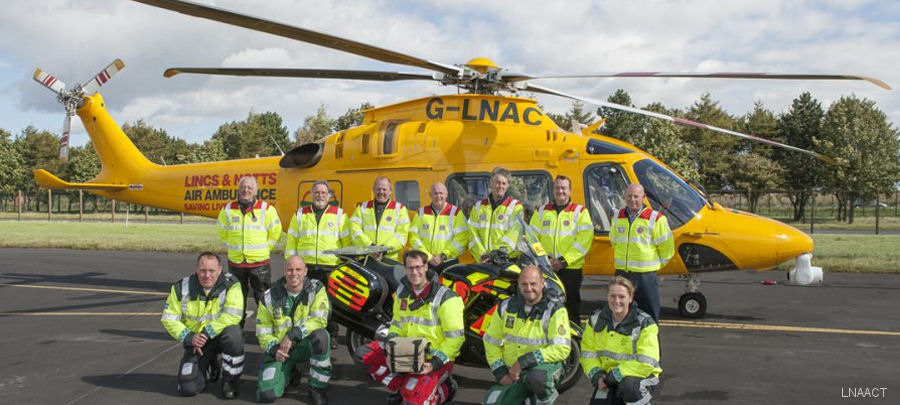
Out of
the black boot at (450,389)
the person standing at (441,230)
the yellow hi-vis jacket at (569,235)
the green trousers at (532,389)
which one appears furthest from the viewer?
the person standing at (441,230)

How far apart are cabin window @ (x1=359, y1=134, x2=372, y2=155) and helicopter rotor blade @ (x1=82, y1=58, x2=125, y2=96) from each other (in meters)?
6.34

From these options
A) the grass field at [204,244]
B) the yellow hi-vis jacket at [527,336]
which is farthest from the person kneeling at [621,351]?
the grass field at [204,244]

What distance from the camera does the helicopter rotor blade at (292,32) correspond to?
609cm

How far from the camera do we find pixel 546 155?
8.44m

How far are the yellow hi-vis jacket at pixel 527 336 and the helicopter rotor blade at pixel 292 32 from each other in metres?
3.84

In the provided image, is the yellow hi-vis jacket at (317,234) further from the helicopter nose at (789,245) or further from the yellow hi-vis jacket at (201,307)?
the helicopter nose at (789,245)

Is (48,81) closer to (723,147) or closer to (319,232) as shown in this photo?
(319,232)

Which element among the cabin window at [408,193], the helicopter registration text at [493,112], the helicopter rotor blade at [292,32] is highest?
the helicopter rotor blade at [292,32]

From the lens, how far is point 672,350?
265 inches

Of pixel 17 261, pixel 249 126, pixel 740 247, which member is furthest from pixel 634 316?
pixel 249 126

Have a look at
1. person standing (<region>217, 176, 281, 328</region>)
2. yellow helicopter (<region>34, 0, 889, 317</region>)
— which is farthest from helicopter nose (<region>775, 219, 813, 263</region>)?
person standing (<region>217, 176, 281, 328</region>)

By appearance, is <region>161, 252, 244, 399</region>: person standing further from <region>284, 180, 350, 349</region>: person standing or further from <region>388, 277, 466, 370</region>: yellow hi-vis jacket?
<region>388, 277, 466, 370</region>: yellow hi-vis jacket

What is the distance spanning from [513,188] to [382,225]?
2270mm

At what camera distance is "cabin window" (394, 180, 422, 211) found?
888 cm
